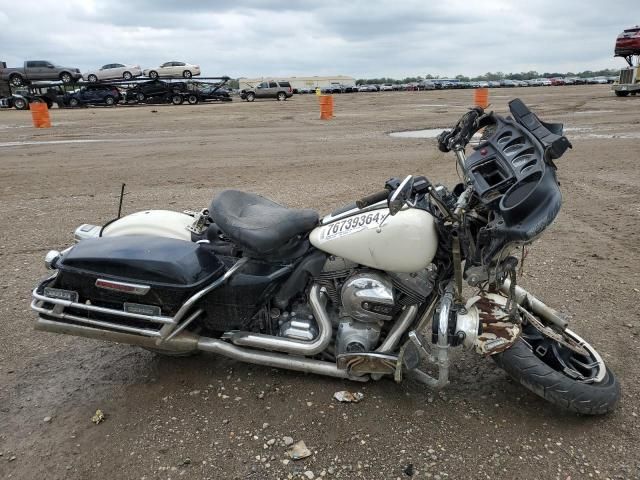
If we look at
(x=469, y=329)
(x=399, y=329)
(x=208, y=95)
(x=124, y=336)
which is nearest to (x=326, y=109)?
(x=208, y=95)

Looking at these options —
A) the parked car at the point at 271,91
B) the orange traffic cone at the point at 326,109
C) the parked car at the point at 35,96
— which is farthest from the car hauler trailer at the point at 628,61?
the parked car at the point at 35,96

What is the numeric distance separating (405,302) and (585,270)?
293cm

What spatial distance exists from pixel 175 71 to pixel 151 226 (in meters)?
39.3

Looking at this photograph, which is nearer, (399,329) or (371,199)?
(371,199)

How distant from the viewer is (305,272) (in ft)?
9.75

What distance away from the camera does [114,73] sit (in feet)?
128

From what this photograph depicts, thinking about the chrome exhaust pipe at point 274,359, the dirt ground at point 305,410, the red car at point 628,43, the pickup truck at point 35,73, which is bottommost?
the dirt ground at point 305,410

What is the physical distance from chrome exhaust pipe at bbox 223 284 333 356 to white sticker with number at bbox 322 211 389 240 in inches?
13.1

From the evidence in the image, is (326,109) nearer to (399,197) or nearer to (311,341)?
(311,341)

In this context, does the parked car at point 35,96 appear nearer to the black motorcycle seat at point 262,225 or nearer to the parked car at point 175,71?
the parked car at point 175,71

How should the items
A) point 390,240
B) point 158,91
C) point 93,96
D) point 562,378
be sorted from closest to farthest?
point 390,240 < point 562,378 < point 93,96 < point 158,91

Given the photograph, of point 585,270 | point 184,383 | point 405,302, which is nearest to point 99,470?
point 184,383

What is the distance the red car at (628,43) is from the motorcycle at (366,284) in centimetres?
3356

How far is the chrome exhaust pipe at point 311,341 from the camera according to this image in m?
2.96
